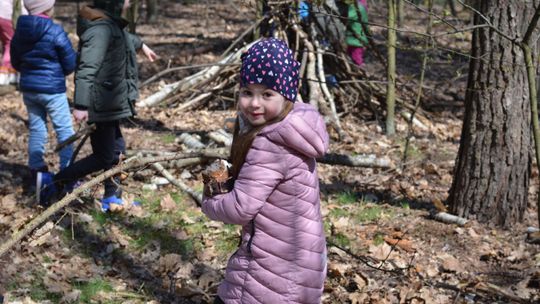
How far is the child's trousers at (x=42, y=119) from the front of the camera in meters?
5.20

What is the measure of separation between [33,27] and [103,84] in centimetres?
85

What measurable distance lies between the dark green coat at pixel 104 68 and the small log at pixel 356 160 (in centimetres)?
202

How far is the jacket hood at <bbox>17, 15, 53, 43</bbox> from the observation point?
4949mm

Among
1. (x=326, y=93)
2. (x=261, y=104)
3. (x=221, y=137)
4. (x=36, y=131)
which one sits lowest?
(x=221, y=137)

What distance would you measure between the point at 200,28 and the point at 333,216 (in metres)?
12.3

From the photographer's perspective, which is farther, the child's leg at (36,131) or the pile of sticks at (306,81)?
the pile of sticks at (306,81)

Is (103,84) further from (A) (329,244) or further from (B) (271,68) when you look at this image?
(B) (271,68)

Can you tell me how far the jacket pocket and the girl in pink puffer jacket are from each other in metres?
2.30

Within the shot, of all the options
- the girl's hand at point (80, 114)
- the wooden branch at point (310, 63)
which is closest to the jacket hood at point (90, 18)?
the girl's hand at point (80, 114)

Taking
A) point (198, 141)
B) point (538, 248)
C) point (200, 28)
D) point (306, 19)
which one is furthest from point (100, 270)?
point (200, 28)

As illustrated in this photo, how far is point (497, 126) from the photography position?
16.0ft

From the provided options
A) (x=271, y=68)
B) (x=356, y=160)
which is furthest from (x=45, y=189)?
(x=271, y=68)

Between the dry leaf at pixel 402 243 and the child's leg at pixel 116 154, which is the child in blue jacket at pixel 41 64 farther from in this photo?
the dry leaf at pixel 402 243

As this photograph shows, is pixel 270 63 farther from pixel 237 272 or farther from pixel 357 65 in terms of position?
pixel 357 65
